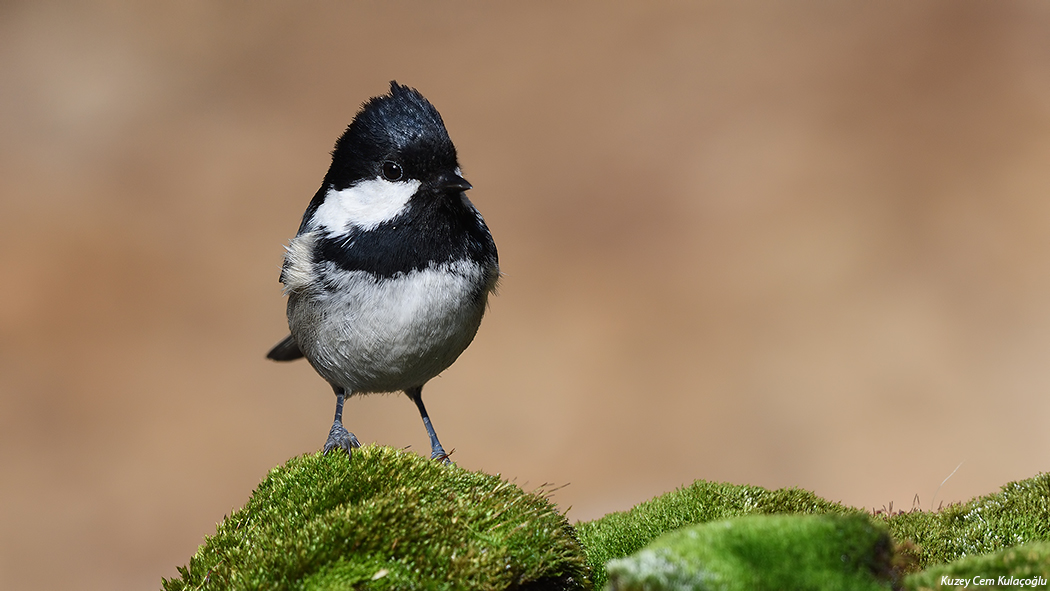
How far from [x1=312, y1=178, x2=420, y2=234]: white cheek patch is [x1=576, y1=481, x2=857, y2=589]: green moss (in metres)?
0.98

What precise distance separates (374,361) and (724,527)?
3.72 feet

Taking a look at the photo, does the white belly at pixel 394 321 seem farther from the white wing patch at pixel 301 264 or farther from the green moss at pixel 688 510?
the green moss at pixel 688 510

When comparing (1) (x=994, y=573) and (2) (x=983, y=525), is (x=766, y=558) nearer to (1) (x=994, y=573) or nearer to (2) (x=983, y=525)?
(1) (x=994, y=573)

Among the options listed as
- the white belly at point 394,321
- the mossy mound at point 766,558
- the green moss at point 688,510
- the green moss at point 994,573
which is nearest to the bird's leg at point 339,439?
the white belly at point 394,321

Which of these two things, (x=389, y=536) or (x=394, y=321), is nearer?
(x=389, y=536)

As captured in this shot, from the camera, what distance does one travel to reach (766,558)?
1134 millimetres

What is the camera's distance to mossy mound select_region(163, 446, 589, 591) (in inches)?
52.3

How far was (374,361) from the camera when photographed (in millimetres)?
2055

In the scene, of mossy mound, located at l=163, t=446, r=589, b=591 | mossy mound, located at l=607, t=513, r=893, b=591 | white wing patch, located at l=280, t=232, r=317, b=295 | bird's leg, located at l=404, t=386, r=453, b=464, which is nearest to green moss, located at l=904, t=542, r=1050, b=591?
mossy mound, located at l=607, t=513, r=893, b=591

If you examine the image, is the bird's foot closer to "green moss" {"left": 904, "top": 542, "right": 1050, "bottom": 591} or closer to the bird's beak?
the bird's beak

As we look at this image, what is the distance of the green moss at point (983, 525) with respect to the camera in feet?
5.52

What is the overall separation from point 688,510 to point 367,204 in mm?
1134

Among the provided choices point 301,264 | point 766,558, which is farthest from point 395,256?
point 766,558

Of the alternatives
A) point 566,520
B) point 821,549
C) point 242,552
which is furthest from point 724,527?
point 242,552
